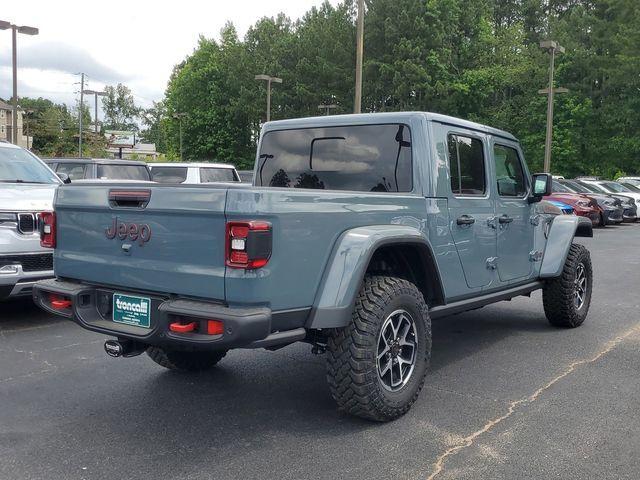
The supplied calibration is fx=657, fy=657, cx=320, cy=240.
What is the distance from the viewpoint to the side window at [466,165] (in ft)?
15.5

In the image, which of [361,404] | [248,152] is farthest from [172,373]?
[248,152]

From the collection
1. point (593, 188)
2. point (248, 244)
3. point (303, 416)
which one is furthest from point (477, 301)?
point (593, 188)

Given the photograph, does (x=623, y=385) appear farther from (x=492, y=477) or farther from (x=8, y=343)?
(x=8, y=343)

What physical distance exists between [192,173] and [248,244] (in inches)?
386

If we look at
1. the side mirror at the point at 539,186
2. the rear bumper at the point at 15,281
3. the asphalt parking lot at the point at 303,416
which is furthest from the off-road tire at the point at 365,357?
the rear bumper at the point at 15,281

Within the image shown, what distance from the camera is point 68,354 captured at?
5.41 m

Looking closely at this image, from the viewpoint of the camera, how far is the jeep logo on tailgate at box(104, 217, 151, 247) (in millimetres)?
3588

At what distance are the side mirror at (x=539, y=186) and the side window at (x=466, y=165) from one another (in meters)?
0.88

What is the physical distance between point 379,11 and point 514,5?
23585mm

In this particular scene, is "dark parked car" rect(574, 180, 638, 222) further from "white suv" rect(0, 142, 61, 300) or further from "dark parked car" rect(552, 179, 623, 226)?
"white suv" rect(0, 142, 61, 300)

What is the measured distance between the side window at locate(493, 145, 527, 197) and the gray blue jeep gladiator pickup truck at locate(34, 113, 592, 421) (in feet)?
0.16

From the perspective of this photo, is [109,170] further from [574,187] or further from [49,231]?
[574,187]

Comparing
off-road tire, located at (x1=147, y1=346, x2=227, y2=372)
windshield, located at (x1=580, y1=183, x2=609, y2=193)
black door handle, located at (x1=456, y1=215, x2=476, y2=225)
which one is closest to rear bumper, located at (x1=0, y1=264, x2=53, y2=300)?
off-road tire, located at (x1=147, y1=346, x2=227, y2=372)

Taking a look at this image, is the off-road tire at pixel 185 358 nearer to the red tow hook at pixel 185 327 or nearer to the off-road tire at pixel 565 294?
the red tow hook at pixel 185 327
